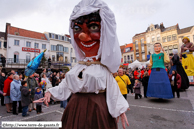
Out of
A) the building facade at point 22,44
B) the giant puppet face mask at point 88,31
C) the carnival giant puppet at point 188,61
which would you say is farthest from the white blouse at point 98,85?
the building facade at point 22,44

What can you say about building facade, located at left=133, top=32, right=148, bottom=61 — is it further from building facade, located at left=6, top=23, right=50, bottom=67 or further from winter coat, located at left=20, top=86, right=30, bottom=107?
winter coat, located at left=20, top=86, right=30, bottom=107

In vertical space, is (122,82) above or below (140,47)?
below

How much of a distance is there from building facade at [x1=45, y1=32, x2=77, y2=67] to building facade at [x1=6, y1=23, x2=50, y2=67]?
1.95 meters

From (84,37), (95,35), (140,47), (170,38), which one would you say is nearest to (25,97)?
(84,37)

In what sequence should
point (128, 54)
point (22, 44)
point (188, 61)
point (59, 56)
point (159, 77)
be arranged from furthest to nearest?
point (128, 54) < point (59, 56) < point (22, 44) < point (188, 61) < point (159, 77)

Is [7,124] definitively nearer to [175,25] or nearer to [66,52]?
[66,52]

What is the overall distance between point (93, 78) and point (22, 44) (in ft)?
92.1

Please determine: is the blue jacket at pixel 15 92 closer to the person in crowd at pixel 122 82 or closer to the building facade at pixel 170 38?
the person in crowd at pixel 122 82

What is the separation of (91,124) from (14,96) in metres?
4.49

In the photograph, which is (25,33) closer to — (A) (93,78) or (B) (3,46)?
(B) (3,46)

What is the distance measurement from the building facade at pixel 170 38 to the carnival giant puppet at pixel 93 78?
31.7 metres

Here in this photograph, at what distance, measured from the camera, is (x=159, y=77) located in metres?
4.89

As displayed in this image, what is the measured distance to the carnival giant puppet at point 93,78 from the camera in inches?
64.0

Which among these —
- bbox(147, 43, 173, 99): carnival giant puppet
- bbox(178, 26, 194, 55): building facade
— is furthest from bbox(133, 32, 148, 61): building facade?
bbox(147, 43, 173, 99): carnival giant puppet
